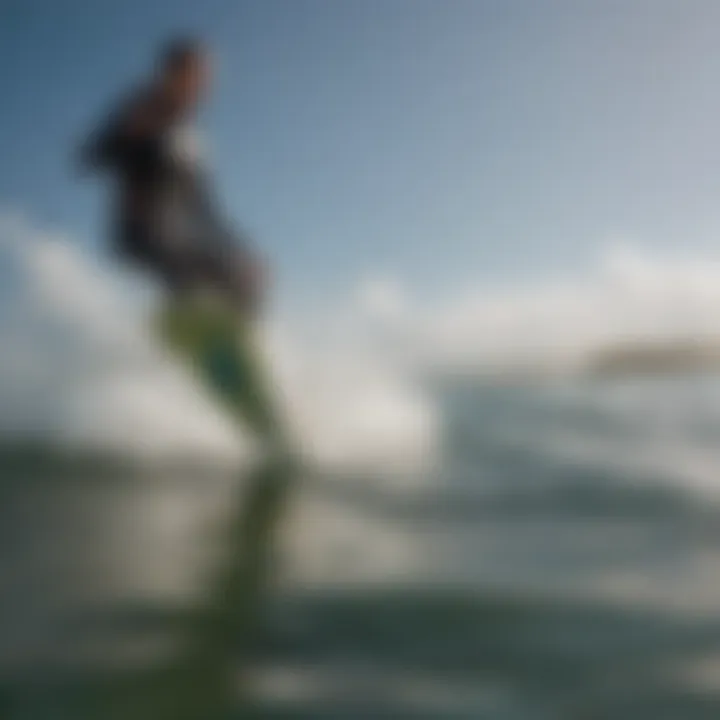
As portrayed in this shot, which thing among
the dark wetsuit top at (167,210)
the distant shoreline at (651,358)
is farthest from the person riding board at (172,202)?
the distant shoreline at (651,358)

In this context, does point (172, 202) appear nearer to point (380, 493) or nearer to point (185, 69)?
point (185, 69)

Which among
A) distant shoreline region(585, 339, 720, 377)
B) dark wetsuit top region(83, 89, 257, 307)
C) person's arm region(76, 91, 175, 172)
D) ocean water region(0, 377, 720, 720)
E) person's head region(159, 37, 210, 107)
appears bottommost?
ocean water region(0, 377, 720, 720)

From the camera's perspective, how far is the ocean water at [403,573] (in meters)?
0.87

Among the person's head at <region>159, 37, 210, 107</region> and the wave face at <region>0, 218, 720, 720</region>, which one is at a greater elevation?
the person's head at <region>159, 37, 210, 107</region>

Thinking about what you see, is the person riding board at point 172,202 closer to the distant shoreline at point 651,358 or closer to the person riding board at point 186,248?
the person riding board at point 186,248

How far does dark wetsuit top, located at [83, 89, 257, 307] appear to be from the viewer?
0.99 metres

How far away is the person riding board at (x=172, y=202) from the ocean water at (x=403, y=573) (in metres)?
0.17

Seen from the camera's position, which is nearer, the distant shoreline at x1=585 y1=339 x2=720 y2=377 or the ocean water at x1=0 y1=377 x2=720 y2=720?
the ocean water at x1=0 y1=377 x2=720 y2=720

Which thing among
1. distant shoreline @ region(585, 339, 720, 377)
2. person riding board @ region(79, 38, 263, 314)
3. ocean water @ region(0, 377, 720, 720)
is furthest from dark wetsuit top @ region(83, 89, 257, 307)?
distant shoreline @ region(585, 339, 720, 377)

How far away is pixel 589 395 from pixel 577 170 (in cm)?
20

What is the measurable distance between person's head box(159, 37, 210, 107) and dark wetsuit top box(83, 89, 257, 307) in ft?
0.06

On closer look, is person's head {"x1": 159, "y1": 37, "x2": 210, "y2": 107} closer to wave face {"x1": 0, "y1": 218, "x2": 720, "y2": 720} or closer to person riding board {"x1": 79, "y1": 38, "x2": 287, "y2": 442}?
person riding board {"x1": 79, "y1": 38, "x2": 287, "y2": 442}

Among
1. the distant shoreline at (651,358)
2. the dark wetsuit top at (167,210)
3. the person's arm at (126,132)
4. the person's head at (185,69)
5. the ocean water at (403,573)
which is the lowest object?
the ocean water at (403,573)

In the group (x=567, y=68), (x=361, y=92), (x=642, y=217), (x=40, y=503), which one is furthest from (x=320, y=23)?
(x=40, y=503)
